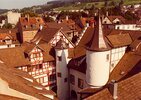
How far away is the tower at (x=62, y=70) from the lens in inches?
1588

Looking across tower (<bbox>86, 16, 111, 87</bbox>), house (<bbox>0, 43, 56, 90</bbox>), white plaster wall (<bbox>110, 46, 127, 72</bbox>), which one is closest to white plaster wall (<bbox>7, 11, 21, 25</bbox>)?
house (<bbox>0, 43, 56, 90</bbox>)

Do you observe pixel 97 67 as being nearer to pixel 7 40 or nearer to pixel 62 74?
pixel 62 74

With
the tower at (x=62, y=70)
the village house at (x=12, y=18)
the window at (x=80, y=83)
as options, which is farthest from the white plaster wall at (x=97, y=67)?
the village house at (x=12, y=18)

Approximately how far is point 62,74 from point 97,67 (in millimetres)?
9809

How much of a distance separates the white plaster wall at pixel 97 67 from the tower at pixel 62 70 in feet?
25.1

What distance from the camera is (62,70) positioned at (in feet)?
136

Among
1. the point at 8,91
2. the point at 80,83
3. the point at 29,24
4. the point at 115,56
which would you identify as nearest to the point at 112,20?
the point at 29,24

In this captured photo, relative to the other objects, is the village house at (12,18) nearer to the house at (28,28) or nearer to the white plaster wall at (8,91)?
the house at (28,28)

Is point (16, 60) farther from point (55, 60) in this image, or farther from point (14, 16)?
point (14, 16)

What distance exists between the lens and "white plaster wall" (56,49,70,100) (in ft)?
134

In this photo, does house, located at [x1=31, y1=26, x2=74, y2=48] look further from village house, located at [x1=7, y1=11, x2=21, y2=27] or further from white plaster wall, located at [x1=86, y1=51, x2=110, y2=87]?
village house, located at [x1=7, y1=11, x2=21, y2=27]

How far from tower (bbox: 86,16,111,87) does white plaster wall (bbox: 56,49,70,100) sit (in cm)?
771

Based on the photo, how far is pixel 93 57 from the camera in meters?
33.3

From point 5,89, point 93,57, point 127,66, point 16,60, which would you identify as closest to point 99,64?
point 93,57
